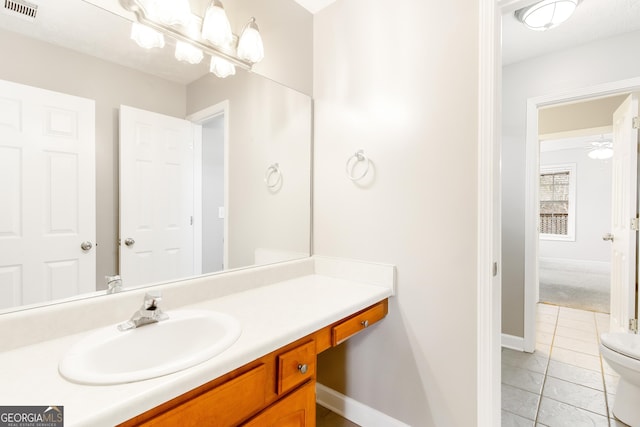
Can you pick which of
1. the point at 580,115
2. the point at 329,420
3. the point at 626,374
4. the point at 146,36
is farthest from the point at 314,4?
the point at 580,115

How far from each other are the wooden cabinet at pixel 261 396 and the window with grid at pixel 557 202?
703cm

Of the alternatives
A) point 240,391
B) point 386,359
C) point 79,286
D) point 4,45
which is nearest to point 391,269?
point 386,359

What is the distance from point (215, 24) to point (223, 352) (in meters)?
1.29

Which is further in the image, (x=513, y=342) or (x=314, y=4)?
(x=513, y=342)

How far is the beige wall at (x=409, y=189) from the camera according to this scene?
4.33 feet

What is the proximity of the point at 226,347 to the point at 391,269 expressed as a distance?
90 cm

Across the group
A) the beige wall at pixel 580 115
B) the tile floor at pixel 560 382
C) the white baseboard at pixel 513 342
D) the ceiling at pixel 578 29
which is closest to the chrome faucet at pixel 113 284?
the tile floor at pixel 560 382

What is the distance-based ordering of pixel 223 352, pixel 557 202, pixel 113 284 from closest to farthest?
pixel 223 352 → pixel 113 284 → pixel 557 202

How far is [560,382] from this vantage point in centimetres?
203

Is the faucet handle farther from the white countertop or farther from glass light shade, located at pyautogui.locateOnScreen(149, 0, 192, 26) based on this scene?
glass light shade, located at pyautogui.locateOnScreen(149, 0, 192, 26)

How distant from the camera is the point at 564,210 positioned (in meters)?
6.35

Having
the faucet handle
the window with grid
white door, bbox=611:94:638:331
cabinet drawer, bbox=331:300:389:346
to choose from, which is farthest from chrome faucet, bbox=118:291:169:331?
the window with grid

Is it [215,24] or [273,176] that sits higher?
[215,24]

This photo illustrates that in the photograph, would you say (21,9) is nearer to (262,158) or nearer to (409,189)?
(262,158)
